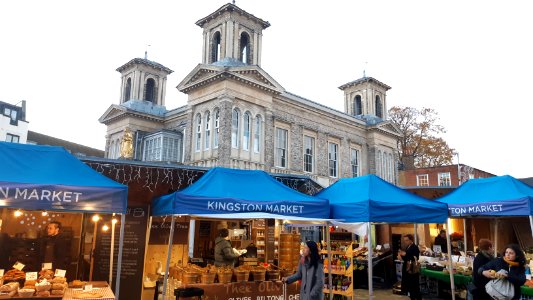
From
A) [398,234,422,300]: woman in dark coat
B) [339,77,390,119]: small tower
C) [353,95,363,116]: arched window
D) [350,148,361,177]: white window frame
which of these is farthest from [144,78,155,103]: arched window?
[398,234,422,300]: woman in dark coat

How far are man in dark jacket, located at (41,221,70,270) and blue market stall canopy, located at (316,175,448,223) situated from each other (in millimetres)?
6283

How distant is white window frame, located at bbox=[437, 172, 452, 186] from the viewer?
38797 millimetres

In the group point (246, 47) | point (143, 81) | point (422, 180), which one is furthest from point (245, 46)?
point (422, 180)

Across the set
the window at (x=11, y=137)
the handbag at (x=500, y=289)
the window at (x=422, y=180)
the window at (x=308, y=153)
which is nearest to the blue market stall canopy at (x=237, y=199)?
the handbag at (x=500, y=289)

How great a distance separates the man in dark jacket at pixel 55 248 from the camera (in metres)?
9.13

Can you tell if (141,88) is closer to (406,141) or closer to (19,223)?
(19,223)

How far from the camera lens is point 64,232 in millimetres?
9594

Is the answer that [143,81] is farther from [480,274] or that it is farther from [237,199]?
[480,274]

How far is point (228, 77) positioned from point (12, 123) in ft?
114

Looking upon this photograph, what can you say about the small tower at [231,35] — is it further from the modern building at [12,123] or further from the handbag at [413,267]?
the modern building at [12,123]

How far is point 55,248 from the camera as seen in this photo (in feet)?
30.7

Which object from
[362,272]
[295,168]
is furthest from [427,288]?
[295,168]

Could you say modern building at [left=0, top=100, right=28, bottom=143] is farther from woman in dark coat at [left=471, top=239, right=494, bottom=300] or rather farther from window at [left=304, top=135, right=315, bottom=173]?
woman in dark coat at [left=471, top=239, right=494, bottom=300]

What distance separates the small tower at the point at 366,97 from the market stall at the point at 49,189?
29867 millimetres
